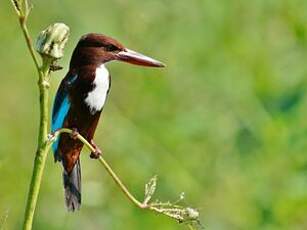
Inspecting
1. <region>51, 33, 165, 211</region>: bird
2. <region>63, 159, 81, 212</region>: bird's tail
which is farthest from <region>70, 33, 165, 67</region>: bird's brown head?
<region>63, 159, 81, 212</region>: bird's tail

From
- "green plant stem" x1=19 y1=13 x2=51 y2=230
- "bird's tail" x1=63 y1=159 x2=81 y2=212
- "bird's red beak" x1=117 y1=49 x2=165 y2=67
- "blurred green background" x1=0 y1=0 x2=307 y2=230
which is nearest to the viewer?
"green plant stem" x1=19 y1=13 x2=51 y2=230

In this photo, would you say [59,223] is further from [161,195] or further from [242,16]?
[242,16]

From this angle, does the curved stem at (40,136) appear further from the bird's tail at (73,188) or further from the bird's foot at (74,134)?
the bird's tail at (73,188)

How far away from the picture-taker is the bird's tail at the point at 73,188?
6.09ft

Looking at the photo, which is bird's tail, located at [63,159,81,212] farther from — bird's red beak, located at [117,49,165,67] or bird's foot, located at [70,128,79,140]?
bird's red beak, located at [117,49,165,67]

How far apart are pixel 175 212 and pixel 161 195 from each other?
2.79m

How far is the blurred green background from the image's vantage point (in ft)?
13.9

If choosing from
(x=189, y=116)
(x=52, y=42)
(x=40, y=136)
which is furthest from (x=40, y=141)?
(x=189, y=116)

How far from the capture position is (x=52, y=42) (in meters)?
1.69

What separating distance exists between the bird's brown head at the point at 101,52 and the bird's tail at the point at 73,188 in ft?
0.55

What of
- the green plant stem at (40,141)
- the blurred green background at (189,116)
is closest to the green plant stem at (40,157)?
the green plant stem at (40,141)

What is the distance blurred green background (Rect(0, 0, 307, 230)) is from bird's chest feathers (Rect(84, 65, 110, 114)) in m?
2.14

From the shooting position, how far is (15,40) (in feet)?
17.5

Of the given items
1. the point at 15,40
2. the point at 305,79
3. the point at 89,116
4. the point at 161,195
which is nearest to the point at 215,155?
the point at 161,195
